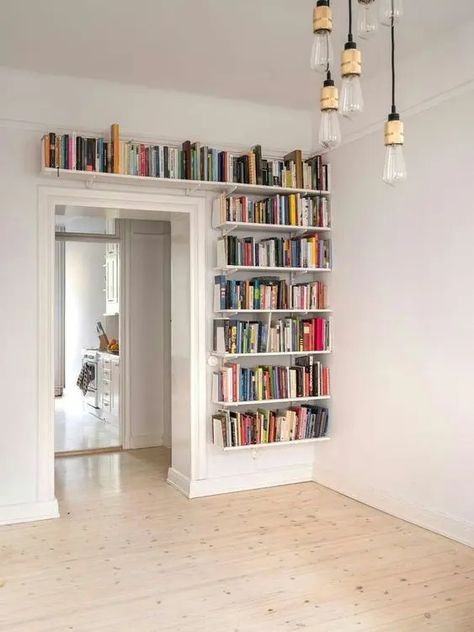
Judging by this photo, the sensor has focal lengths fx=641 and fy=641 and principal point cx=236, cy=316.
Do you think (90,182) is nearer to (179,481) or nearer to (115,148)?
(115,148)

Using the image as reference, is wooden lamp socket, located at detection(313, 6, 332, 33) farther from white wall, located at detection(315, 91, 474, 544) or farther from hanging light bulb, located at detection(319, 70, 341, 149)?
white wall, located at detection(315, 91, 474, 544)

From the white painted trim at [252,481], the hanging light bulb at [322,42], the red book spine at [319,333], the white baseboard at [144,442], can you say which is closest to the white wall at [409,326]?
the red book spine at [319,333]

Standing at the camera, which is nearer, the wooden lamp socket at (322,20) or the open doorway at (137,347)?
the wooden lamp socket at (322,20)

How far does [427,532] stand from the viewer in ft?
13.1

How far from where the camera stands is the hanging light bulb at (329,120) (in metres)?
2.12

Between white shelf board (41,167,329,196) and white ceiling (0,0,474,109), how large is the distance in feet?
2.28

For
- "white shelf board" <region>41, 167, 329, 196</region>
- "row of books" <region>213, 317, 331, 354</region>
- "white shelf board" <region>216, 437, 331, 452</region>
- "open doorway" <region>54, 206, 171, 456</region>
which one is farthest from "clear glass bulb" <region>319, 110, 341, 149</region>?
"open doorway" <region>54, 206, 171, 456</region>

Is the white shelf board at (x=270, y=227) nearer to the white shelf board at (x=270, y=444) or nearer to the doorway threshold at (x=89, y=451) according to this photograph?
the white shelf board at (x=270, y=444)

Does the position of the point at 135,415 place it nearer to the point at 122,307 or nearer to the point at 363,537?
the point at 122,307

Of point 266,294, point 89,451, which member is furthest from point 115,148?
point 89,451

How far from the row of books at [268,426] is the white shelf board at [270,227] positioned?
4.64 ft

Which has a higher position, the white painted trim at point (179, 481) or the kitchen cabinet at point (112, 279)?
the kitchen cabinet at point (112, 279)

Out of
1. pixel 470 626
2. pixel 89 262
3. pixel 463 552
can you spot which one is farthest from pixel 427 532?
pixel 89 262

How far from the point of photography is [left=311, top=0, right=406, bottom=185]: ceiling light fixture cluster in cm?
201
